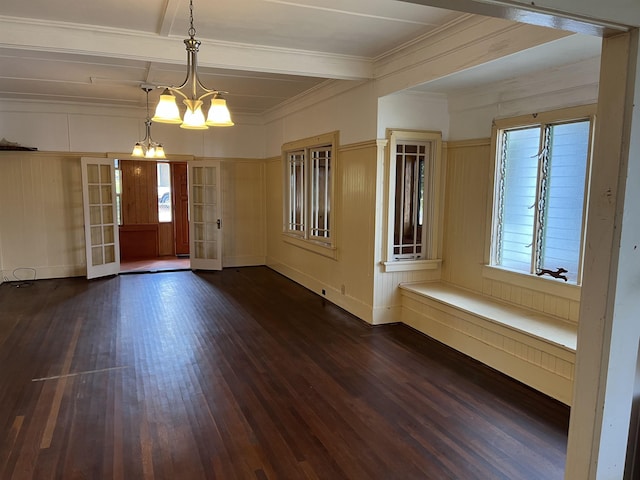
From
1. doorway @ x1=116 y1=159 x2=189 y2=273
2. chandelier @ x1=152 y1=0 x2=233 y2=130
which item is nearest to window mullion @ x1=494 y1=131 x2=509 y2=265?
chandelier @ x1=152 y1=0 x2=233 y2=130

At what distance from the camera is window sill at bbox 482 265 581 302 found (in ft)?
12.0

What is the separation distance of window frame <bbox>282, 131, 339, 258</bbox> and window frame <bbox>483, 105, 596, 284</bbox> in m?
2.03

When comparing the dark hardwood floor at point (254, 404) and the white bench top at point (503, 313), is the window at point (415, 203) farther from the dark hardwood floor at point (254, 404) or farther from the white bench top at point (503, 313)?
the dark hardwood floor at point (254, 404)

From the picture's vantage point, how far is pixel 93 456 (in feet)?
8.51

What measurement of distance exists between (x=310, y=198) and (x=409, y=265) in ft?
7.21

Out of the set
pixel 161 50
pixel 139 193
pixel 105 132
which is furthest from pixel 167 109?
pixel 139 193

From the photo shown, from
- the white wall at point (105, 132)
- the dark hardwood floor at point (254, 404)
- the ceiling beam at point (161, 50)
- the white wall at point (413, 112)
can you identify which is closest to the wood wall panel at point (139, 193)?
the white wall at point (105, 132)

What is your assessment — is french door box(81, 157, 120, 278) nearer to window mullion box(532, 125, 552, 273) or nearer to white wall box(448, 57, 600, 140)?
white wall box(448, 57, 600, 140)

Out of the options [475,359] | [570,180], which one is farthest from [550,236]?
[475,359]

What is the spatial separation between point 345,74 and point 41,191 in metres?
5.72

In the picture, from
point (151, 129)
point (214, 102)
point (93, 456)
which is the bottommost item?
point (93, 456)

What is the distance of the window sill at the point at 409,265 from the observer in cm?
494

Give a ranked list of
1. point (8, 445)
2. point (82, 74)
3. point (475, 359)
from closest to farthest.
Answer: point (8, 445)
point (475, 359)
point (82, 74)

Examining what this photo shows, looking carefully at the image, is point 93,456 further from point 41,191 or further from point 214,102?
point 41,191
